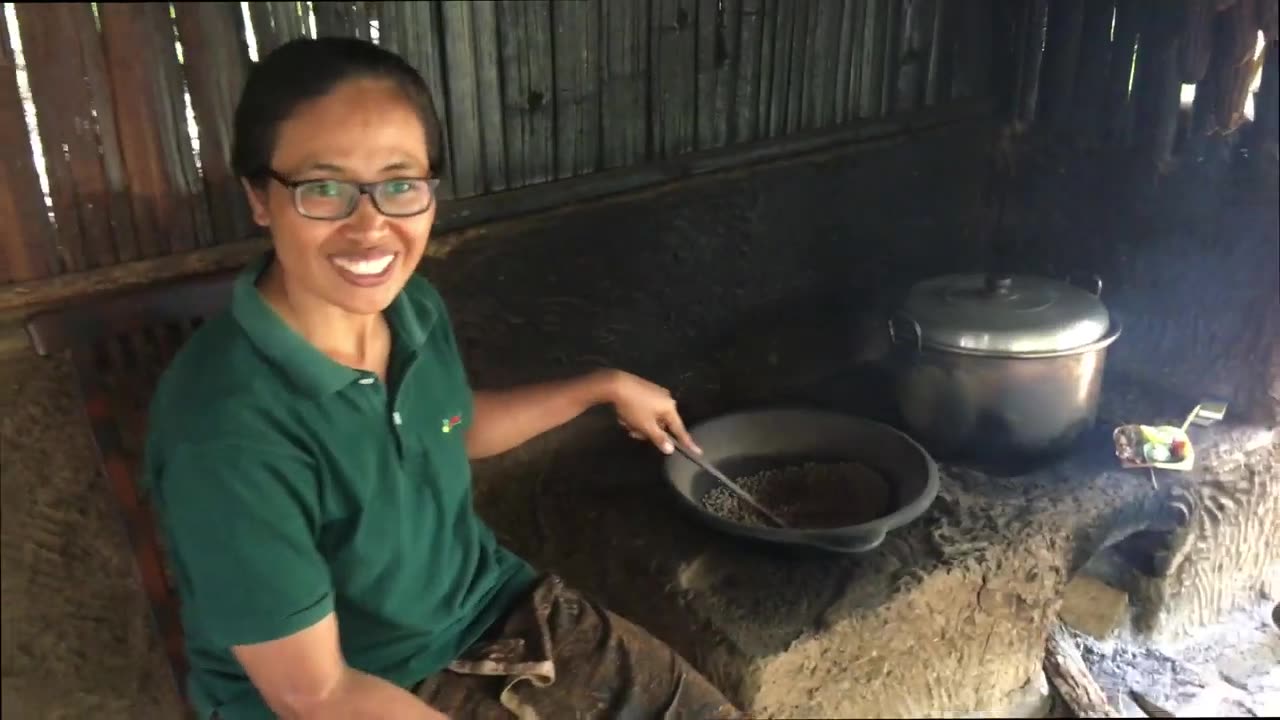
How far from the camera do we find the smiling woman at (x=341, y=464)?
1050mm

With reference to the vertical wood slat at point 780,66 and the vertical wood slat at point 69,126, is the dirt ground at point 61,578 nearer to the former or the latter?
the vertical wood slat at point 69,126

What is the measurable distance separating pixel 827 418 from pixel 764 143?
503 millimetres

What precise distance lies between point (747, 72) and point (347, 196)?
3.27ft

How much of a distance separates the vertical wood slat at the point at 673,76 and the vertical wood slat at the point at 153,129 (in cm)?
74

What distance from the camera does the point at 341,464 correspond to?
45.0 inches

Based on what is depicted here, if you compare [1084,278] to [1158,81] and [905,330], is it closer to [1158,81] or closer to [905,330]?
[1158,81]

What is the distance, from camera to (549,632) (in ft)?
4.52

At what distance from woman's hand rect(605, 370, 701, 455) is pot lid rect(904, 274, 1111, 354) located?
0.55 metres

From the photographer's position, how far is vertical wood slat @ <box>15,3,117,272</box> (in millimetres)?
1227

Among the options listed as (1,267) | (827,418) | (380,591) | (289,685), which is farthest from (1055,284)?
(1,267)

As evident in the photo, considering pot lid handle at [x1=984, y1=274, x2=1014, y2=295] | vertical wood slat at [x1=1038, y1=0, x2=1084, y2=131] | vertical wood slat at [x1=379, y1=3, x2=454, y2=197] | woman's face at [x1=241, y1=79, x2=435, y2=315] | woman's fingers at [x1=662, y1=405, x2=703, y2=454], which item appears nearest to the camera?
woman's face at [x1=241, y1=79, x2=435, y2=315]

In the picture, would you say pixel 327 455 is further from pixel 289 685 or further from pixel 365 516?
pixel 289 685

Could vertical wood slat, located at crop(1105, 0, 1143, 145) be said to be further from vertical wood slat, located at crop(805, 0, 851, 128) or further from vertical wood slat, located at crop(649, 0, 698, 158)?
vertical wood slat, located at crop(649, 0, 698, 158)

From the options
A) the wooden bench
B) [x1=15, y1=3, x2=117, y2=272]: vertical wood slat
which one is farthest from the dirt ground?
[x1=15, y1=3, x2=117, y2=272]: vertical wood slat
